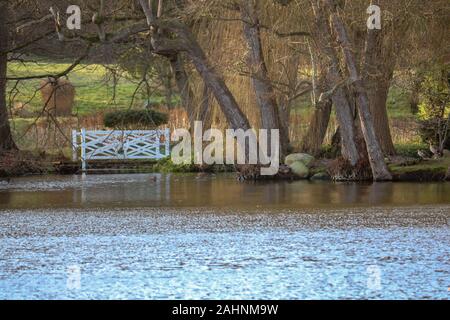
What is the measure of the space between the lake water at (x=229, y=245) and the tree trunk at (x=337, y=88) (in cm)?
346

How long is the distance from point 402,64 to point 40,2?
11.3 m

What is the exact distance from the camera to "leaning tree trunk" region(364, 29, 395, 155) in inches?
1073

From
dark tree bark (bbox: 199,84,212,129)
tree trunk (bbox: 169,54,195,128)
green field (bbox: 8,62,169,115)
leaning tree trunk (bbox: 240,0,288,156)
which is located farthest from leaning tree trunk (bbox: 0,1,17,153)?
leaning tree trunk (bbox: 240,0,288,156)

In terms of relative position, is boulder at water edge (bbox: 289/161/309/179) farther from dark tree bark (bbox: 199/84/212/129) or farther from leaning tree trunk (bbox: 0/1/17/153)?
leaning tree trunk (bbox: 0/1/17/153)

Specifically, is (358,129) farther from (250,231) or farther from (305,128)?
(250,231)

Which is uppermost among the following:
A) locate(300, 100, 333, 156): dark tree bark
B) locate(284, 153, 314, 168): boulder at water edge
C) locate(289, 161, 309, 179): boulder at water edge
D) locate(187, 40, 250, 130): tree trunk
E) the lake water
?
locate(187, 40, 250, 130): tree trunk

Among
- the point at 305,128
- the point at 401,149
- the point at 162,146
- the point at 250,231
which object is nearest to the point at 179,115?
the point at 162,146

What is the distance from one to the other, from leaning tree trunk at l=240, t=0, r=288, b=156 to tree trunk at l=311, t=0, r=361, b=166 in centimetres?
181

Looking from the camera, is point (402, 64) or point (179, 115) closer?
point (402, 64)

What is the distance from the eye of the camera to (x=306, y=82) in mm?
29969

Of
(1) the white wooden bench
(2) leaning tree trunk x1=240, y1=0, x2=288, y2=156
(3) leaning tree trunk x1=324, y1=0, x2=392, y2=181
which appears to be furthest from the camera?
→ (1) the white wooden bench

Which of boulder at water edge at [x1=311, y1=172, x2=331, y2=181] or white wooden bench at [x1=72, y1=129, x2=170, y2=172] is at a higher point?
white wooden bench at [x1=72, y1=129, x2=170, y2=172]

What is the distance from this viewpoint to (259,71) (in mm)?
29641

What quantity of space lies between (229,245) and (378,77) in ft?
48.6
